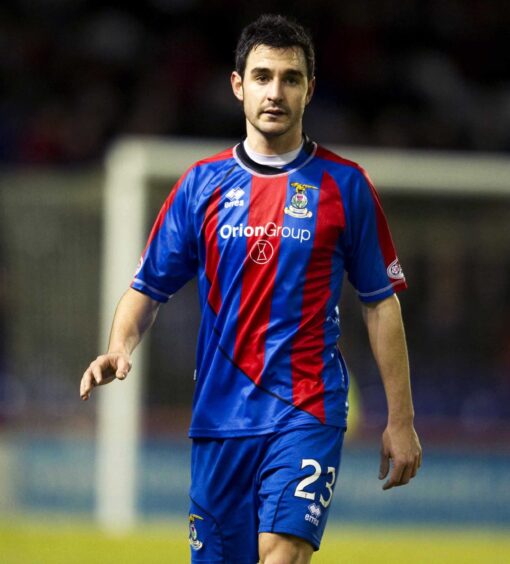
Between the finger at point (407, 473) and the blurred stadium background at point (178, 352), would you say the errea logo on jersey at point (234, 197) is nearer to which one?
the finger at point (407, 473)

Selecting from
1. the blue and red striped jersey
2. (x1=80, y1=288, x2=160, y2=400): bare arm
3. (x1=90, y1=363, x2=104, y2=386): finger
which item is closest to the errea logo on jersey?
the blue and red striped jersey

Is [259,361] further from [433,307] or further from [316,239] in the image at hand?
[433,307]

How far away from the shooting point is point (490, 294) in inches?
496

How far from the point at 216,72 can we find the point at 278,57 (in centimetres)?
1118

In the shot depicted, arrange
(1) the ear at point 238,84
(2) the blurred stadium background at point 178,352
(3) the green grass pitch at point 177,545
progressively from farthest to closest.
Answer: (2) the blurred stadium background at point 178,352
(3) the green grass pitch at point 177,545
(1) the ear at point 238,84

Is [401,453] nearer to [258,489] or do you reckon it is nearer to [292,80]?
[258,489]

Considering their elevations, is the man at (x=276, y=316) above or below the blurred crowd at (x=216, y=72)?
below

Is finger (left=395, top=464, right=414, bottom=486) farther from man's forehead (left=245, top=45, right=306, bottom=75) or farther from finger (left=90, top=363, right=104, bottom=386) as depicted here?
man's forehead (left=245, top=45, right=306, bottom=75)

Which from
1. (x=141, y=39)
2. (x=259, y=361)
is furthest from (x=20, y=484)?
(x=259, y=361)

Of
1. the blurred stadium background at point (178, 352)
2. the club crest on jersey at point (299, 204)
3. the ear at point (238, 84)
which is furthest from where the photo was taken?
the blurred stadium background at point (178, 352)

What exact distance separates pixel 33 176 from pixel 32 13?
12.3 ft

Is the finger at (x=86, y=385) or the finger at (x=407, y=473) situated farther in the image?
the finger at (x=407, y=473)

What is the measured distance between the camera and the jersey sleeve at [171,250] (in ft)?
16.6

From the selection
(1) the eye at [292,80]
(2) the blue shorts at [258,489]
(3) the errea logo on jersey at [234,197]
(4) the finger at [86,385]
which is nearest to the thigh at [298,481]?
(2) the blue shorts at [258,489]
